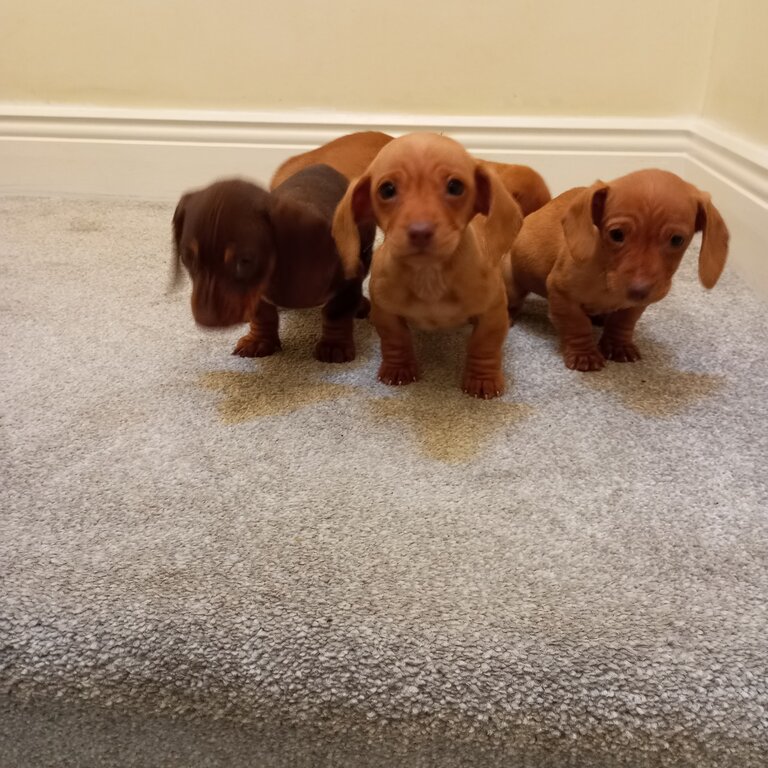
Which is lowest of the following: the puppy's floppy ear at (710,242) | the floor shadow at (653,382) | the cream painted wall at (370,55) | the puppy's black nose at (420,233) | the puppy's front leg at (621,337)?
the floor shadow at (653,382)

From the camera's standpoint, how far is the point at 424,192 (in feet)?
3.02

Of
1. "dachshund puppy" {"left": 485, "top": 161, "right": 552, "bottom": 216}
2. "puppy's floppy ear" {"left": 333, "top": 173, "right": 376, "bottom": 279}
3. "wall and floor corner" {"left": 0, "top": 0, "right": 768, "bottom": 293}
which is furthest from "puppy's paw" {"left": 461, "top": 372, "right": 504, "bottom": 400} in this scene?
"wall and floor corner" {"left": 0, "top": 0, "right": 768, "bottom": 293}

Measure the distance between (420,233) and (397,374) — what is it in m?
0.28

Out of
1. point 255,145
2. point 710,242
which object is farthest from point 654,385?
point 255,145

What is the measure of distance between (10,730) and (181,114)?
165 centimetres

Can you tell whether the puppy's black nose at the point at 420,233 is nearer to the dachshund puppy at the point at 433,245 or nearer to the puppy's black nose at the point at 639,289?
the dachshund puppy at the point at 433,245

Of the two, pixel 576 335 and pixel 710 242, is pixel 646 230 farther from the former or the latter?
pixel 576 335

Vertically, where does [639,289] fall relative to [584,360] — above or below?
above

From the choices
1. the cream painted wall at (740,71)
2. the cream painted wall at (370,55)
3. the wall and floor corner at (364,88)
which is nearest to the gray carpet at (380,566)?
the cream painted wall at (740,71)

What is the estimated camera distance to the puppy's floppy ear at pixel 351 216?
99cm

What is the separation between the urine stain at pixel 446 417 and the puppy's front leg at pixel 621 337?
24cm

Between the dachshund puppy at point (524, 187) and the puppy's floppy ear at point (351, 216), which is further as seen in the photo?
the dachshund puppy at point (524, 187)

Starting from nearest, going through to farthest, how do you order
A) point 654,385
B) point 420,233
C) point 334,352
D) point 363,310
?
point 420,233, point 654,385, point 334,352, point 363,310

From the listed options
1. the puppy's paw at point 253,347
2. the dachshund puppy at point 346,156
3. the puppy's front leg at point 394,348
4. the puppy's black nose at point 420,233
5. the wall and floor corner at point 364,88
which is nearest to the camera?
the puppy's black nose at point 420,233
